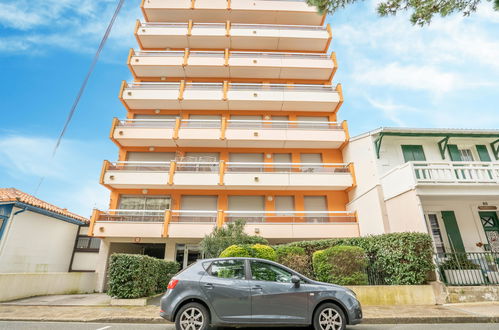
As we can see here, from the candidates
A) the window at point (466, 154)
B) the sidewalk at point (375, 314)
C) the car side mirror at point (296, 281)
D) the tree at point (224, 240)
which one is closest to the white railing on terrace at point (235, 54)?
the window at point (466, 154)

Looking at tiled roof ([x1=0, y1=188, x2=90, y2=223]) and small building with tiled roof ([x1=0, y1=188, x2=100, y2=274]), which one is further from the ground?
tiled roof ([x1=0, y1=188, x2=90, y2=223])

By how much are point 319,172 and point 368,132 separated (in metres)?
3.94

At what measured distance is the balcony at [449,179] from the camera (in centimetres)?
1075

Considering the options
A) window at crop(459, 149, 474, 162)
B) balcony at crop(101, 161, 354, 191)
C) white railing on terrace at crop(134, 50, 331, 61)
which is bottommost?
balcony at crop(101, 161, 354, 191)

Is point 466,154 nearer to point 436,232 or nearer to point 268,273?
point 436,232

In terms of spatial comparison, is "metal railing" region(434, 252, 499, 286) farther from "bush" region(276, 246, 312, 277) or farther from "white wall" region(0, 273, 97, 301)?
"white wall" region(0, 273, 97, 301)

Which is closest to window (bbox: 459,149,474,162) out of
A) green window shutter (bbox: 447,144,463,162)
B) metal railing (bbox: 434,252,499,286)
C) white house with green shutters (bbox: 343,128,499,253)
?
white house with green shutters (bbox: 343,128,499,253)

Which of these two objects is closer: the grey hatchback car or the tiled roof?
the grey hatchback car

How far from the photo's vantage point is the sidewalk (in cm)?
670

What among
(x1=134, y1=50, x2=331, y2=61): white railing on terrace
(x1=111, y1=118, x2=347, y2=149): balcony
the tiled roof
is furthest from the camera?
(x1=134, y1=50, x2=331, y2=61): white railing on terrace

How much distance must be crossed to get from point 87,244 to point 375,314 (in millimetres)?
18380

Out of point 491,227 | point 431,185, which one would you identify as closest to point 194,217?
point 431,185

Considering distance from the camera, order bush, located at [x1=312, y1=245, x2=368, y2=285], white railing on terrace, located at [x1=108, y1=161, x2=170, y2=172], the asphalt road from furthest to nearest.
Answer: white railing on terrace, located at [x1=108, y1=161, x2=170, y2=172] < bush, located at [x1=312, y1=245, x2=368, y2=285] < the asphalt road

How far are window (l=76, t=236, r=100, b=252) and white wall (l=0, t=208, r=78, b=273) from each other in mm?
400
